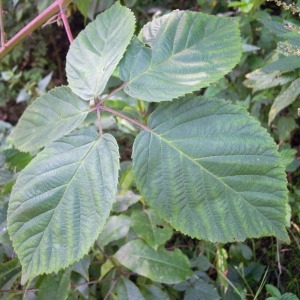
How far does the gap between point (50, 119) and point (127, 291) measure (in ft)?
1.71

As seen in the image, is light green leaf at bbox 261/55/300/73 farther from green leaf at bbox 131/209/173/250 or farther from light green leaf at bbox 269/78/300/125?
green leaf at bbox 131/209/173/250

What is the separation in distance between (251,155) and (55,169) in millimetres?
356

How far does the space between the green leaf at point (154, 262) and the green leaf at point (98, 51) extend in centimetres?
48

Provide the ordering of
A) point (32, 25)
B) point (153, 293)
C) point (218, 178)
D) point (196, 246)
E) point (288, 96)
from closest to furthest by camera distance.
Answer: point (218, 178) → point (32, 25) → point (153, 293) → point (288, 96) → point (196, 246)

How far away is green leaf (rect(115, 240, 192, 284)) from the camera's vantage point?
3.68 feet

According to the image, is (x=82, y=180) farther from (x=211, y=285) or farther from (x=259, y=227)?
(x=211, y=285)

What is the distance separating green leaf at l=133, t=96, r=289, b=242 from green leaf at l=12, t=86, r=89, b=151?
0.15 meters

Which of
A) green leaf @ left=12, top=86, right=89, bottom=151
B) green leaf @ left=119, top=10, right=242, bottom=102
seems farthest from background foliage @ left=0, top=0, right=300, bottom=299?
green leaf @ left=12, top=86, right=89, bottom=151

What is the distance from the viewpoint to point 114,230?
121cm

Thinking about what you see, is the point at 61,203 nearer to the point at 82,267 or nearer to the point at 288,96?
the point at 82,267

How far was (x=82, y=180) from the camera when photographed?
80 cm

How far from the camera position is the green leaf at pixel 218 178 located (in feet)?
2.53

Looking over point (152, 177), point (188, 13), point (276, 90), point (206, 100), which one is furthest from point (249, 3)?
point (152, 177)

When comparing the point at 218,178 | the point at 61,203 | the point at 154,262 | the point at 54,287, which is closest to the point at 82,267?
the point at 54,287
